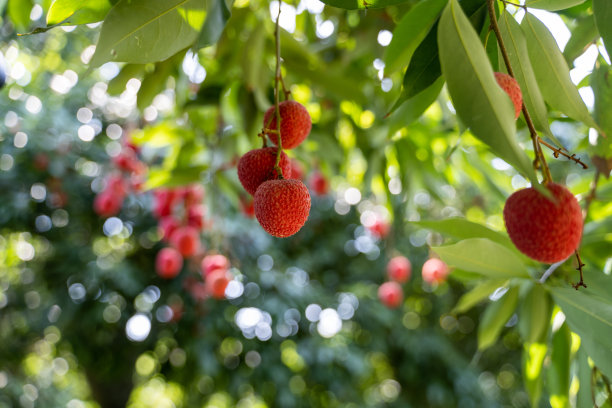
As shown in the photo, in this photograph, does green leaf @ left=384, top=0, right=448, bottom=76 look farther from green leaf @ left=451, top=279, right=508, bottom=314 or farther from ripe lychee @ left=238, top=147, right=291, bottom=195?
green leaf @ left=451, top=279, right=508, bottom=314

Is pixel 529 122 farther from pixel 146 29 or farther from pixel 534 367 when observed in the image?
pixel 534 367

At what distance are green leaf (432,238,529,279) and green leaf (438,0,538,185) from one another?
0.22m

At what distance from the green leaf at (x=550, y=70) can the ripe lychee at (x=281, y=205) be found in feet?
0.91

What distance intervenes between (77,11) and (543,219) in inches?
18.7

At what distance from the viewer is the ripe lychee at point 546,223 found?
0.41 metres

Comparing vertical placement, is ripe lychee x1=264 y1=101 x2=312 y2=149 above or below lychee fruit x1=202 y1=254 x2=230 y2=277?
above

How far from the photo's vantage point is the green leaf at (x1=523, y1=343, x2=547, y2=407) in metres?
0.80

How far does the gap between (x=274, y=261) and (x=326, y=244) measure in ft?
2.60

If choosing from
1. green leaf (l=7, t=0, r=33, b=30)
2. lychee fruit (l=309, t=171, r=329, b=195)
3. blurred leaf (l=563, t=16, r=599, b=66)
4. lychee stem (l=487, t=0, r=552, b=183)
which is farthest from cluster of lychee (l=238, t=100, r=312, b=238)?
lychee fruit (l=309, t=171, r=329, b=195)

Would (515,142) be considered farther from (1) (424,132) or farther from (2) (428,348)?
(2) (428,348)

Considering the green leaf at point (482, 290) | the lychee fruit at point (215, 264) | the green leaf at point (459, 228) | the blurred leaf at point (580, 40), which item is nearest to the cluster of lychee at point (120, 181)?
the lychee fruit at point (215, 264)

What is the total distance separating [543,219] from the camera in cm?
41

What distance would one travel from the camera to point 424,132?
4.39 ft

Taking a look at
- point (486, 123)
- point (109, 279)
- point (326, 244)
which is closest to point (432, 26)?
point (486, 123)
